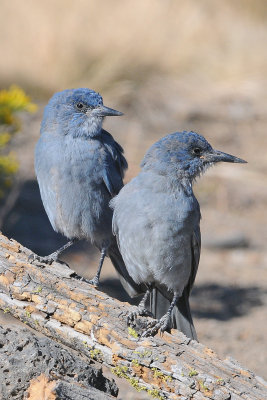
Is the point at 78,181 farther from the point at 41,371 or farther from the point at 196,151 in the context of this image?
the point at 41,371

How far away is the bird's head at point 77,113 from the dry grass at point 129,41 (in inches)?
333

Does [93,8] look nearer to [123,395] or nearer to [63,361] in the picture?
[123,395]

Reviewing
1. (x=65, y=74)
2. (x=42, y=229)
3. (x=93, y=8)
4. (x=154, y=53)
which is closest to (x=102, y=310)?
(x=42, y=229)

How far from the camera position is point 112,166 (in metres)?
→ 6.11

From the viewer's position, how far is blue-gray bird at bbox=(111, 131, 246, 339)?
543 cm

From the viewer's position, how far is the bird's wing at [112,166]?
603 cm

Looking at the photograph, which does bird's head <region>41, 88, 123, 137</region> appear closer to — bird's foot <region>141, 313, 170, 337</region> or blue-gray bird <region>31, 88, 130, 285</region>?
blue-gray bird <region>31, 88, 130, 285</region>

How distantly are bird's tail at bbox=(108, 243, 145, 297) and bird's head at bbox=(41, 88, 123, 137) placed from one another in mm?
1039

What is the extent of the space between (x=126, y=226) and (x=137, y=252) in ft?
0.69

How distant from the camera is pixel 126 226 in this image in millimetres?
5539

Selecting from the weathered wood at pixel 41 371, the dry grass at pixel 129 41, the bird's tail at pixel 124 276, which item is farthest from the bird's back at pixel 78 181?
the dry grass at pixel 129 41

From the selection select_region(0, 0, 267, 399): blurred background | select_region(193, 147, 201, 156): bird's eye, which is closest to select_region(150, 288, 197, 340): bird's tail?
select_region(193, 147, 201, 156): bird's eye

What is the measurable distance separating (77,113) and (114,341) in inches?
85.1

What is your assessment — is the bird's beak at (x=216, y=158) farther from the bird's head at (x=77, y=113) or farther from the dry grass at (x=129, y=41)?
the dry grass at (x=129, y=41)
